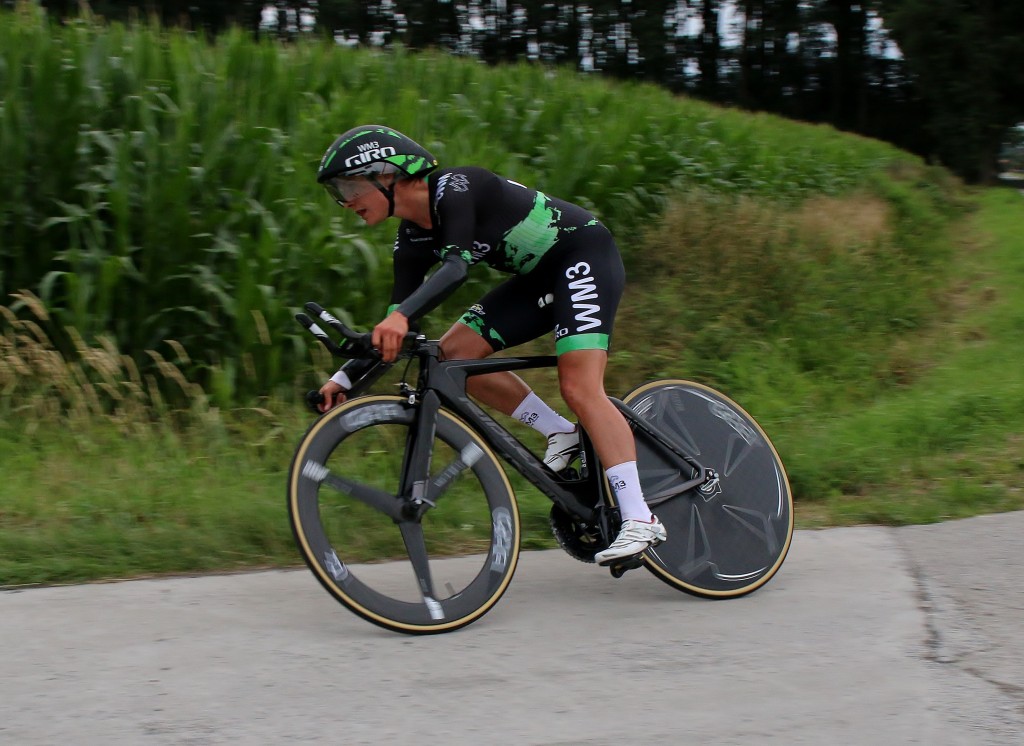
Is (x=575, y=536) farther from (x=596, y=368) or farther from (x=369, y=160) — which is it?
(x=369, y=160)

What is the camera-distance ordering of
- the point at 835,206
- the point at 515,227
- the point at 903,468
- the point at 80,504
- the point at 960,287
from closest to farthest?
the point at 515,227 → the point at 80,504 → the point at 903,468 → the point at 960,287 → the point at 835,206

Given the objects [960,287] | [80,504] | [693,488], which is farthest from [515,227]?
[960,287]

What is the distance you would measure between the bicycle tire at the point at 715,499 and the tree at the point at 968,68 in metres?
22.8

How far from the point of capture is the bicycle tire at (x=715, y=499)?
14.1ft

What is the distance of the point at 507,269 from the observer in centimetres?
427

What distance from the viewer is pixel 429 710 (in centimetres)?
318

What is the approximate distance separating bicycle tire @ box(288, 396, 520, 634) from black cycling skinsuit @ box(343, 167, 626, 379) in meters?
0.28

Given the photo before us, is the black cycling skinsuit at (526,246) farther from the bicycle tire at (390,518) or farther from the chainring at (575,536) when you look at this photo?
the chainring at (575,536)

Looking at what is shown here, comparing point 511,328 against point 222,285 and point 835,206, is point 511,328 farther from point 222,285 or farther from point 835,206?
point 835,206

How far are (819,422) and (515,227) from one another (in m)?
3.48

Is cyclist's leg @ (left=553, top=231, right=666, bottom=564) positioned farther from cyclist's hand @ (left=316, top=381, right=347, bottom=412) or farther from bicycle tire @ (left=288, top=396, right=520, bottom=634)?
cyclist's hand @ (left=316, top=381, right=347, bottom=412)

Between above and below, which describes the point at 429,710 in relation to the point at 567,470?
below

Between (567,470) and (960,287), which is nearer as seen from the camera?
(567,470)

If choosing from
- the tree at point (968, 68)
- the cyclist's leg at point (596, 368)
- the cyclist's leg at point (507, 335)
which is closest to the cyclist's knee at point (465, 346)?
the cyclist's leg at point (507, 335)
